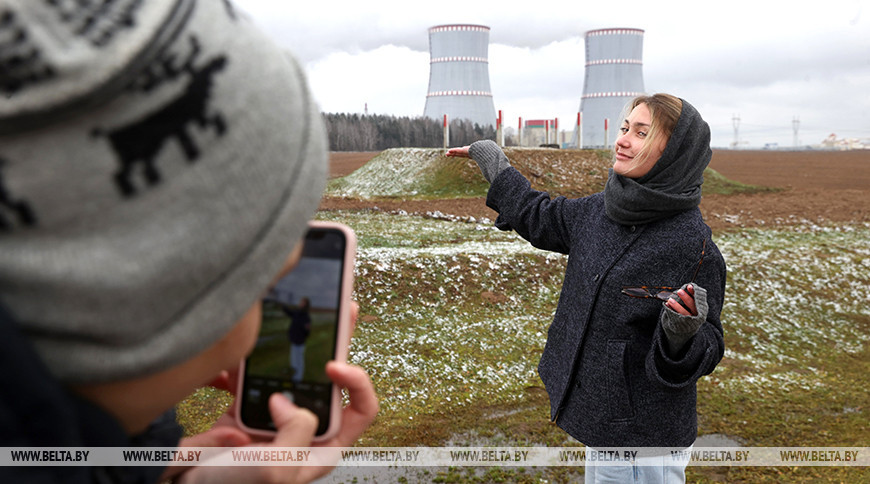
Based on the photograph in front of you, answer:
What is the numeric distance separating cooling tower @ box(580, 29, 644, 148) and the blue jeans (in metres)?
37.5

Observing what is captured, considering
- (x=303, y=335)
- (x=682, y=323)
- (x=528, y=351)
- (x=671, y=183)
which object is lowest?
(x=528, y=351)

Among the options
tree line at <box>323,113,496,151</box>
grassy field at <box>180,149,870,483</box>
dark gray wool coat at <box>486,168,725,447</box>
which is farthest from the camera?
tree line at <box>323,113,496,151</box>

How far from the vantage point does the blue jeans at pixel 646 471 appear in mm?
3131

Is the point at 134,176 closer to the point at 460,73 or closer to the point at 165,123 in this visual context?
the point at 165,123

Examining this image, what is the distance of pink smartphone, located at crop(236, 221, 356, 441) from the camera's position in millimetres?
1302

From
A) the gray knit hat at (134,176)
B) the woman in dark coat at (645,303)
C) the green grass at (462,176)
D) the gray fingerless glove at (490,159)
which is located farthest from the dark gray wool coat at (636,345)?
the green grass at (462,176)

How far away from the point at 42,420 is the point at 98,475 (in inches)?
9.1

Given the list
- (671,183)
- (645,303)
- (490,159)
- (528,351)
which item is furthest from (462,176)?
(645,303)

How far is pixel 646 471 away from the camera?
314 cm

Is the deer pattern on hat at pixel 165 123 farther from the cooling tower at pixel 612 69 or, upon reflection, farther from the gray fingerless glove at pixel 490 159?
the cooling tower at pixel 612 69

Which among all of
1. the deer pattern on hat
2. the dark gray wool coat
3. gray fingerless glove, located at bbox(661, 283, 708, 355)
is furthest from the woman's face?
the deer pattern on hat

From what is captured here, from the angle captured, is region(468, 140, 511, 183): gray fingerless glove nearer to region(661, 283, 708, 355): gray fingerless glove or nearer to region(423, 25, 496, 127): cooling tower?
region(661, 283, 708, 355): gray fingerless glove

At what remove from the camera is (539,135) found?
43188 millimetres

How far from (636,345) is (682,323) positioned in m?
0.40
